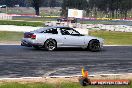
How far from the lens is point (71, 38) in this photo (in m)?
19.8

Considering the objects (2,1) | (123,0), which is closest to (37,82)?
(123,0)

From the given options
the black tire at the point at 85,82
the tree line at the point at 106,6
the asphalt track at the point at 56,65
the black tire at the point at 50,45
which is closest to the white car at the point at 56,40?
the black tire at the point at 50,45

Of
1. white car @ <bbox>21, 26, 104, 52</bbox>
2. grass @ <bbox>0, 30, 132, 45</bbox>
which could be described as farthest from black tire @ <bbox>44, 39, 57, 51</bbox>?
grass @ <bbox>0, 30, 132, 45</bbox>

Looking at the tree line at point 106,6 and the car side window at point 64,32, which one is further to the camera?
the tree line at point 106,6

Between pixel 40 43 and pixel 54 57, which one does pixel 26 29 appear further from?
pixel 54 57

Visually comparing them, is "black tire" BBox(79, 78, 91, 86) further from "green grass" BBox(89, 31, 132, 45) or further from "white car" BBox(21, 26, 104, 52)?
"green grass" BBox(89, 31, 132, 45)

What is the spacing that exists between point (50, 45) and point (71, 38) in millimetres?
1228

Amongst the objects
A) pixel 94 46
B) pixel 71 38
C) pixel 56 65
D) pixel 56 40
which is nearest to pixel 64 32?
pixel 71 38

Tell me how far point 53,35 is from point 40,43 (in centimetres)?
82

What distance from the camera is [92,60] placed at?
16.0 m

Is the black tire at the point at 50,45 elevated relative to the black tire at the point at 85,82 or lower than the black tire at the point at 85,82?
elevated

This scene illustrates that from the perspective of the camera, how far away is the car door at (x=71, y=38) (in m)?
19.8

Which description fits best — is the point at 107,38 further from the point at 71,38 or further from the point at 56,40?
the point at 56,40

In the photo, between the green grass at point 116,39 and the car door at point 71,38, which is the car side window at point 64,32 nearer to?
the car door at point 71,38
